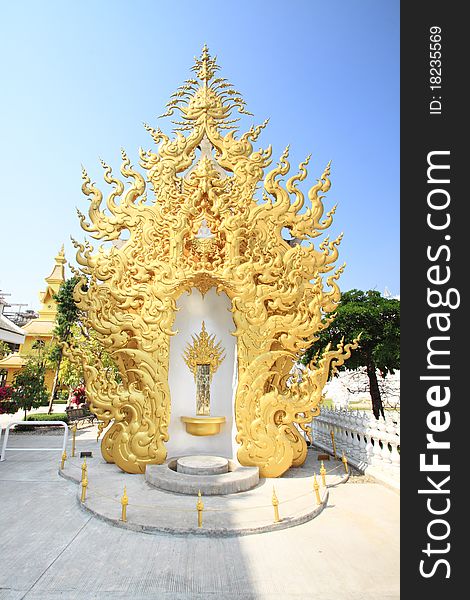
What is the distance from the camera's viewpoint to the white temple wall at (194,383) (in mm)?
8438

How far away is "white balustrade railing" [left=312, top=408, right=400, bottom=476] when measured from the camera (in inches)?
296

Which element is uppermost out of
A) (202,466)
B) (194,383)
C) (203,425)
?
(194,383)

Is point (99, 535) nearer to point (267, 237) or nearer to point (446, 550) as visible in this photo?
point (446, 550)

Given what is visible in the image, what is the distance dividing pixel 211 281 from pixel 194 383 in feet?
7.68

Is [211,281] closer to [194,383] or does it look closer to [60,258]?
[194,383]

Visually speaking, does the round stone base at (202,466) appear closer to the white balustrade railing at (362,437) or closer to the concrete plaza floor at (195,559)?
the concrete plaza floor at (195,559)

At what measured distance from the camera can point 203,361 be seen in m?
8.61

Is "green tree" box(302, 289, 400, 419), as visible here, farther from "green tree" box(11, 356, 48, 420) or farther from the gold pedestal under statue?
"green tree" box(11, 356, 48, 420)

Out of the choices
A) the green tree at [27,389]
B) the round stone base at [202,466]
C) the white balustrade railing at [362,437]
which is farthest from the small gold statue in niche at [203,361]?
the green tree at [27,389]

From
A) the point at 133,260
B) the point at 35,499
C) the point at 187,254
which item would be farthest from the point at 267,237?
the point at 35,499

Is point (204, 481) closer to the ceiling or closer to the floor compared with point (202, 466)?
closer to the floor

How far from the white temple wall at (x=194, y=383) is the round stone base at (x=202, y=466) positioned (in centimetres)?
82

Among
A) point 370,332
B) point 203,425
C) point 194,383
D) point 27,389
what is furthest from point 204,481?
point 27,389

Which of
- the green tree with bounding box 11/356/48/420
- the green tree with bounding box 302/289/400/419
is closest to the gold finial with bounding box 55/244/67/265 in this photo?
the green tree with bounding box 11/356/48/420
